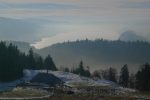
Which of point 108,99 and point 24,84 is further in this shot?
point 24,84

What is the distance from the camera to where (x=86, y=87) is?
182500 millimetres

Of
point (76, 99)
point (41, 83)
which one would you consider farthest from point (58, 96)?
point (41, 83)

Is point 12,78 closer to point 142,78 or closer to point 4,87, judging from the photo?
point 4,87

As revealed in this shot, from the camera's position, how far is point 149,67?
654ft

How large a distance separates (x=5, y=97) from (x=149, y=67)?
74848 mm

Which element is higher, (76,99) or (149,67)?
(149,67)

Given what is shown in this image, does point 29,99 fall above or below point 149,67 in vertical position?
below

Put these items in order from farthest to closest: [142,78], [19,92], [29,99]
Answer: [142,78] < [19,92] < [29,99]

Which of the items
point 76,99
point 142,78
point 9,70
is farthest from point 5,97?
point 142,78

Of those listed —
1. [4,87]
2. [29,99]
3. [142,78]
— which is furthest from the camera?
[142,78]

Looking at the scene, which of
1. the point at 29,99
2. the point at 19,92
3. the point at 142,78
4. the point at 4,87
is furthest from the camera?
the point at 142,78

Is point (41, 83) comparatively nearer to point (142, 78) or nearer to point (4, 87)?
point (4, 87)

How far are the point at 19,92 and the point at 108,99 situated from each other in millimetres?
27452

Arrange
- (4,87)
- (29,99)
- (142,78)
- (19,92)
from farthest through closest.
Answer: (142,78), (4,87), (19,92), (29,99)
